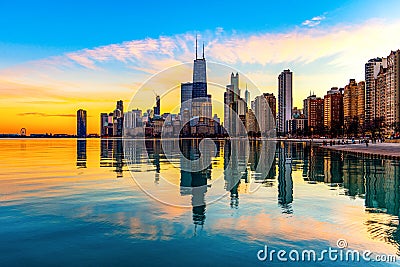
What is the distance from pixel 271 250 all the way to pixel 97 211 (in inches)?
468

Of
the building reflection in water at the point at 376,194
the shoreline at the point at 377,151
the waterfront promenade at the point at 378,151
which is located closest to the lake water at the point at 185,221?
the building reflection in water at the point at 376,194

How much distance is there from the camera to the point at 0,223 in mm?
20281

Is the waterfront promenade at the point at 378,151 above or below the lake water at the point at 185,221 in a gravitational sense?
above

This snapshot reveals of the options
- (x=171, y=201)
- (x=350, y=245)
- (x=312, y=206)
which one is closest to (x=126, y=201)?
(x=171, y=201)

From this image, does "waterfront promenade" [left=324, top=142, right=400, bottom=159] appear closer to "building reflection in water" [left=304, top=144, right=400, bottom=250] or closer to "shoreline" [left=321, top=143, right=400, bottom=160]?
"shoreline" [left=321, top=143, right=400, bottom=160]

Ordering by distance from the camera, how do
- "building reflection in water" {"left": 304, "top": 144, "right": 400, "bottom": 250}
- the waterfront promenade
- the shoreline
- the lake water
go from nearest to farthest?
the lake water → "building reflection in water" {"left": 304, "top": 144, "right": 400, "bottom": 250} → the shoreline → the waterfront promenade

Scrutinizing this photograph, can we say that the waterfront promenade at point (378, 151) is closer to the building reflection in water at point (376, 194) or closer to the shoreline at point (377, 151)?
the shoreline at point (377, 151)

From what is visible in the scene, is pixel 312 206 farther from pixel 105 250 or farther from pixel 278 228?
pixel 105 250

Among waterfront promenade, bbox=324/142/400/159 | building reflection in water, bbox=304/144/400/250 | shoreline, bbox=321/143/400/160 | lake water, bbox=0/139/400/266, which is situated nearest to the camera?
lake water, bbox=0/139/400/266

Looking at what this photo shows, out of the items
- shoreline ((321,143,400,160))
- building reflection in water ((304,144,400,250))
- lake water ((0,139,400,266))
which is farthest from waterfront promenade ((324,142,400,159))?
lake water ((0,139,400,266))

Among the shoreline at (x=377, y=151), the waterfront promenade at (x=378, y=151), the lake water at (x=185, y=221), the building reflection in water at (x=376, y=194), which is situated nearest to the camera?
the lake water at (x=185, y=221)

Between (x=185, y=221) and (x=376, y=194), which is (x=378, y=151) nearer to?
(x=376, y=194)

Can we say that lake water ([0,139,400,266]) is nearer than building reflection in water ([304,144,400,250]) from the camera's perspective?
Yes

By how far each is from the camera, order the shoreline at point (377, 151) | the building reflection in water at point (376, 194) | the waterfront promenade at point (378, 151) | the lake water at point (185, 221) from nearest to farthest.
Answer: the lake water at point (185, 221)
the building reflection in water at point (376, 194)
the shoreline at point (377, 151)
the waterfront promenade at point (378, 151)
